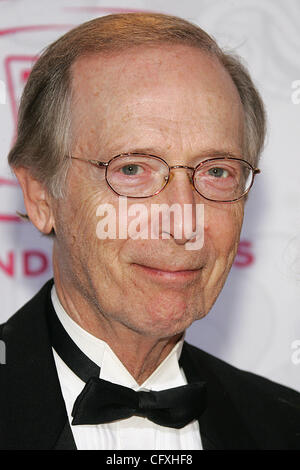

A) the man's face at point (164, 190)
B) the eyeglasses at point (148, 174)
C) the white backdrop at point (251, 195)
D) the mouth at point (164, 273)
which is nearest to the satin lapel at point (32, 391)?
the man's face at point (164, 190)

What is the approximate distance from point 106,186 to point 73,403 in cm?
62

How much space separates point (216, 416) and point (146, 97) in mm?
1011

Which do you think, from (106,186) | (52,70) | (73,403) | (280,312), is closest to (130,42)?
(52,70)

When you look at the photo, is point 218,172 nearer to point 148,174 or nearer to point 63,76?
point 148,174

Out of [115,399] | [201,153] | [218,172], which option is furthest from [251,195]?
[115,399]

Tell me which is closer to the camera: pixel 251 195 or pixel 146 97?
pixel 146 97

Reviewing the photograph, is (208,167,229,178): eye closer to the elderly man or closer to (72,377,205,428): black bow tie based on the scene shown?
the elderly man

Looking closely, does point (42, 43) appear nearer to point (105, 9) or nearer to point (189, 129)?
point (105, 9)

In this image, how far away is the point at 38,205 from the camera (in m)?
2.17

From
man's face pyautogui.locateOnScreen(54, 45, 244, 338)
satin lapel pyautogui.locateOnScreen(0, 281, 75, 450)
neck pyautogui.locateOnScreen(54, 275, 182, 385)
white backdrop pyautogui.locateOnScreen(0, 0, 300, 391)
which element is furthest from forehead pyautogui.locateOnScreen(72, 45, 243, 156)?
white backdrop pyautogui.locateOnScreen(0, 0, 300, 391)

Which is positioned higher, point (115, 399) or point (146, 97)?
point (146, 97)

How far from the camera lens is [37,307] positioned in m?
2.16

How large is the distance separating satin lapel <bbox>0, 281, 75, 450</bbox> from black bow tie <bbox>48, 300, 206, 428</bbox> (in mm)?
47

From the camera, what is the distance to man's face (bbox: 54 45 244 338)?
1910 millimetres
